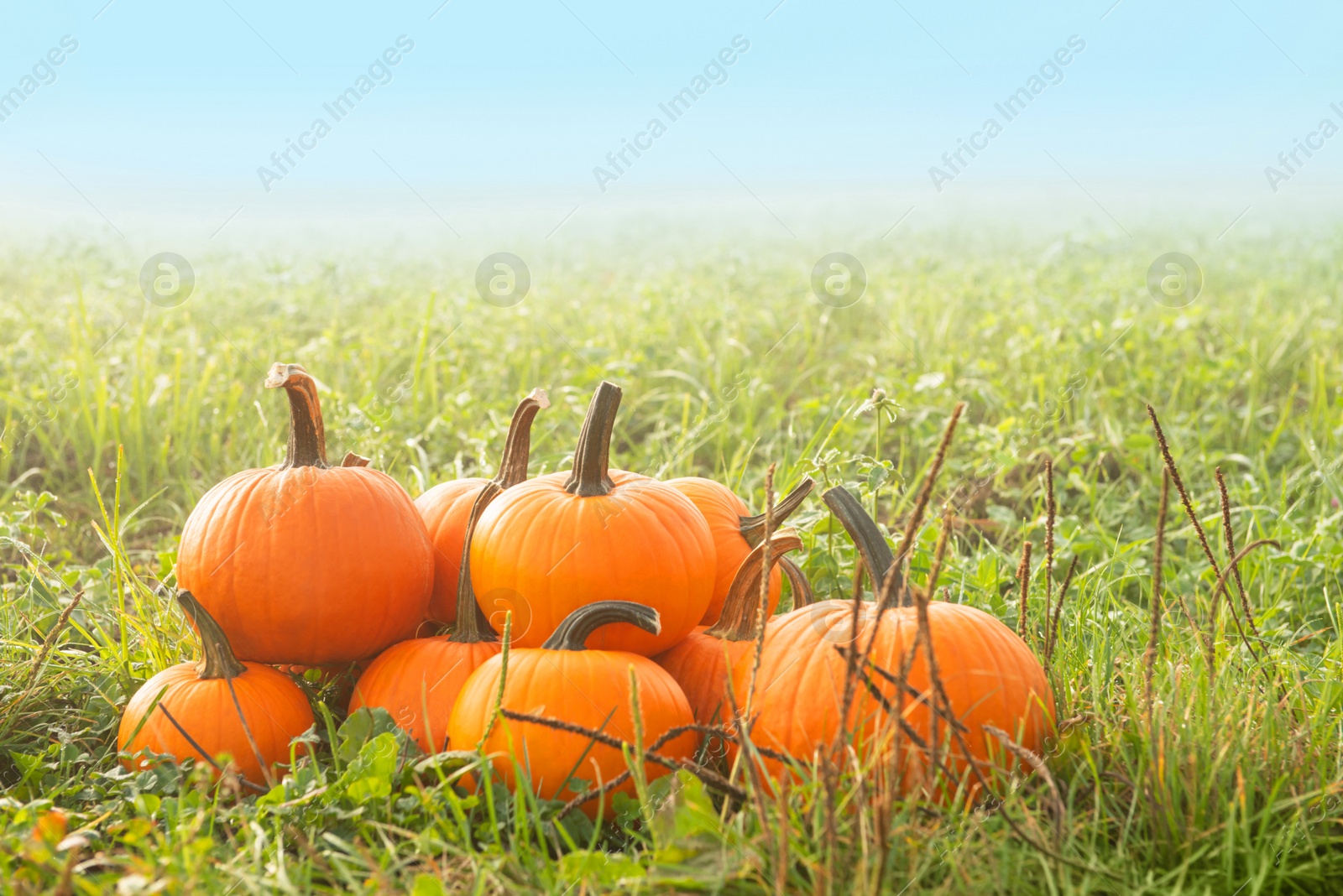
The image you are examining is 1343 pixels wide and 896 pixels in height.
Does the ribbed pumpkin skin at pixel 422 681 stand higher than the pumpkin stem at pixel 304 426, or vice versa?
the pumpkin stem at pixel 304 426

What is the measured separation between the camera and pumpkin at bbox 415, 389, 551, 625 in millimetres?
2266

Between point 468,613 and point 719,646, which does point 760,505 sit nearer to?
point 719,646

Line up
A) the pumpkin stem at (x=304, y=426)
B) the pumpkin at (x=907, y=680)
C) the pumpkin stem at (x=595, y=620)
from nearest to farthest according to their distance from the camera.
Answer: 1. the pumpkin at (x=907, y=680)
2. the pumpkin stem at (x=595, y=620)
3. the pumpkin stem at (x=304, y=426)

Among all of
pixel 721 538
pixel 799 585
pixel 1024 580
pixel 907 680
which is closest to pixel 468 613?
pixel 721 538

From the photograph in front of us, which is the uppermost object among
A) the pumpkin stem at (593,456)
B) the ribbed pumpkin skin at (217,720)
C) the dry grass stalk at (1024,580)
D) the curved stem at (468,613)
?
the pumpkin stem at (593,456)

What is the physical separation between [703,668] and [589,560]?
1.11 feet

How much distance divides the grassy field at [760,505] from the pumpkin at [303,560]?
7.8 inches

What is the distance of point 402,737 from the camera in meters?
1.85

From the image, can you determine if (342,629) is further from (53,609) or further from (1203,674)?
(1203,674)

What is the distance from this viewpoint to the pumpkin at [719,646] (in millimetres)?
2037

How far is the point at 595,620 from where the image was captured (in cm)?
189

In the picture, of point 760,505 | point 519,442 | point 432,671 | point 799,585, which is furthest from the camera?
point 760,505

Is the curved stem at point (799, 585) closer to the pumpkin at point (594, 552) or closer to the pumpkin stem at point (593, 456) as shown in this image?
the pumpkin at point (594, 552)

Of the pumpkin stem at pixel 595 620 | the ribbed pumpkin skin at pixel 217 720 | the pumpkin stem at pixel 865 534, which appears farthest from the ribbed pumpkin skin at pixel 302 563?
the pumpkin stem at pixel 865 534
